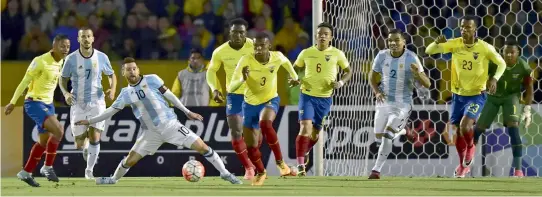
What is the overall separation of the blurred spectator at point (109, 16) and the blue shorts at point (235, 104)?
5.86 metres

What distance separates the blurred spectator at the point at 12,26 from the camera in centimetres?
1994

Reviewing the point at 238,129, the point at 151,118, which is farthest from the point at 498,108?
the point at 151,118

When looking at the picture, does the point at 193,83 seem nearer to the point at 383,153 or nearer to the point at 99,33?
the point at 99,33

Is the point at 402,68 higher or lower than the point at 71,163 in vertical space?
higher

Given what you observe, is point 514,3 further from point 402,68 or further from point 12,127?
point 12,127

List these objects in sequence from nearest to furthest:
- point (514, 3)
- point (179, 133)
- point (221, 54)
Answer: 1. point (179, 133)
2. point (221, 54)
3. point (514, 3)

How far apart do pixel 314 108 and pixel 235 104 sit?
1.20 meters

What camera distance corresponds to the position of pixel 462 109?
15.5m

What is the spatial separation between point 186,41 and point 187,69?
1830 mm

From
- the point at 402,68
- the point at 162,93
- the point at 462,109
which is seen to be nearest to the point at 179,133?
the point at 162,93

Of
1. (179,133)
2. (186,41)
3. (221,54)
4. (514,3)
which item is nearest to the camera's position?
(179,133)

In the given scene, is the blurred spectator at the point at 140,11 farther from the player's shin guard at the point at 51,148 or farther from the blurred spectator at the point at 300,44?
the player's shin guard at the point at 51,148

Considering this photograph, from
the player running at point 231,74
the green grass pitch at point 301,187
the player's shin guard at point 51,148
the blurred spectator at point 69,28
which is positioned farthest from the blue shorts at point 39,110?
the blurred spectator at point 69,28

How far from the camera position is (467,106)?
1537 cm
